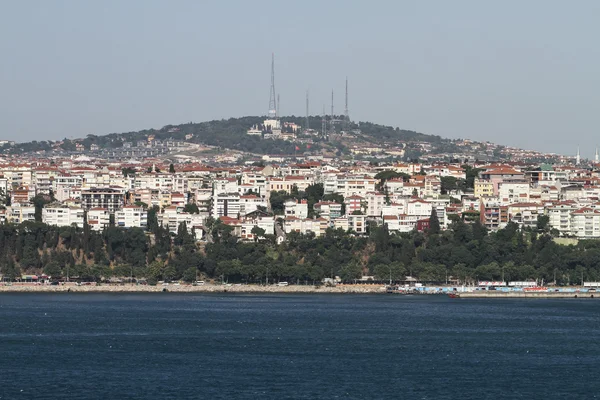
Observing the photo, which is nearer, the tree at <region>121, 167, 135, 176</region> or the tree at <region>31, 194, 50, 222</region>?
the tree at <region>31, 194, 50, 222</region>

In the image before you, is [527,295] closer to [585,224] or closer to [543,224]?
[543,224]

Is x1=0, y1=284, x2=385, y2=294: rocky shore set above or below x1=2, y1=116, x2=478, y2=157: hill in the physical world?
below

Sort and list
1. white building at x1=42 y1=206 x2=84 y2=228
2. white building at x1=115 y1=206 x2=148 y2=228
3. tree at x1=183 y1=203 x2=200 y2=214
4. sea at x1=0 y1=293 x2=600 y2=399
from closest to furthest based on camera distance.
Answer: sea at x1=0 y1=293 x2=600 y2=399 → white building at x1=42 y1=206 x2=84 y2=228 → white building at x1=115 y1=206 x2=148 y2=228 → tree at x1=183 y1=203 x2=200 y2=214

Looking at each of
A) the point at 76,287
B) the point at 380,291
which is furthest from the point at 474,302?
the point at 76,287

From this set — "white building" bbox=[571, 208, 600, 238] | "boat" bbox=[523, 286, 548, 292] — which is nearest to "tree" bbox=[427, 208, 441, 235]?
"white building" bbox=[571, 208, 600, 238]

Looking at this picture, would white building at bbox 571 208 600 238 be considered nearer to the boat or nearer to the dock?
the boat

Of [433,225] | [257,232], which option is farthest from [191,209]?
[433,225]
